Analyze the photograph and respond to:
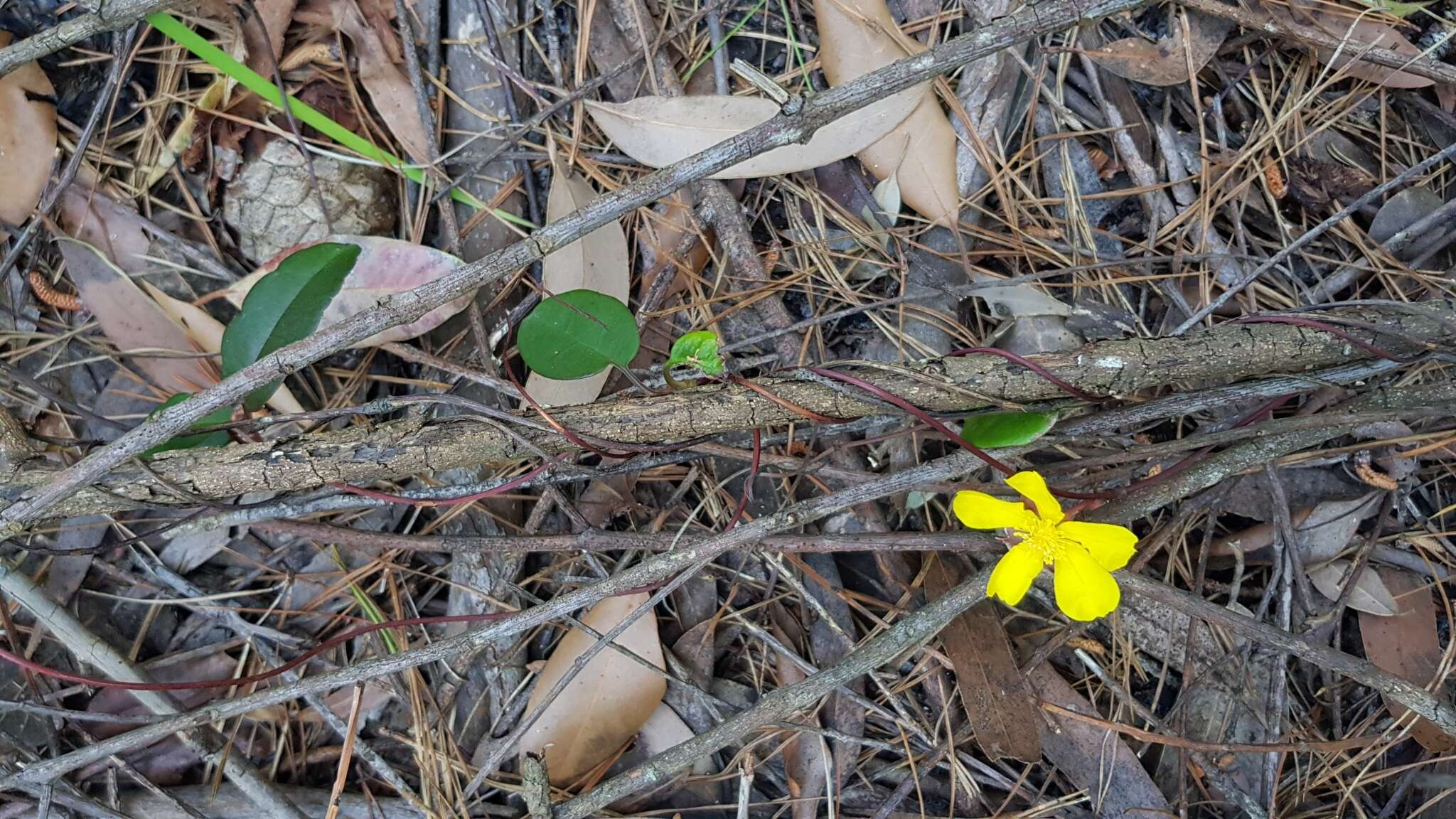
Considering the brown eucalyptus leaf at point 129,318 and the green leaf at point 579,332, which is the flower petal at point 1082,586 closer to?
the green leaf at point 579,332

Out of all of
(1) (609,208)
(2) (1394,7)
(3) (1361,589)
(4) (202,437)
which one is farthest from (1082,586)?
(4) (202,437)

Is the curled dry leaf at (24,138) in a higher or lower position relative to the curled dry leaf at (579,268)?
higher

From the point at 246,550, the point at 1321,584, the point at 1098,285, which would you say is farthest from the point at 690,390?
the point at 1321,584

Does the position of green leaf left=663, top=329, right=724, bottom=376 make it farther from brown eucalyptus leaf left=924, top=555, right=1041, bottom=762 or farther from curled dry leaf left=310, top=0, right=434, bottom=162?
curled dry leaf left=310, top=0, right=434, bottom=162

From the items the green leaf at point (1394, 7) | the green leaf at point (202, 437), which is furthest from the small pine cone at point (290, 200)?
the green leaf at point (1394, 7)

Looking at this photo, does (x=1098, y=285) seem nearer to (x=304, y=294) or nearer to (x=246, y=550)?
(x=304, y=294)

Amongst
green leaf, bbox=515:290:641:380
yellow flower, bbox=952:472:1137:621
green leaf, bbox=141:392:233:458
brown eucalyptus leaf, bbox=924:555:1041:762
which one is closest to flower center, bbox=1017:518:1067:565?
yellow flower, bbox=952:472:1137:621

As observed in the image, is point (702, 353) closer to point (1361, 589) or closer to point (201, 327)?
point (201, 327)
